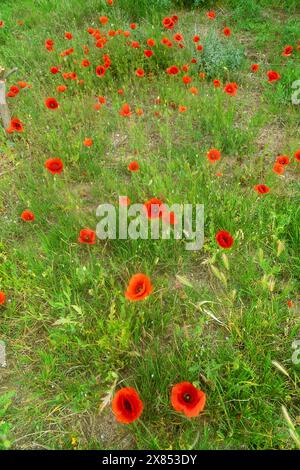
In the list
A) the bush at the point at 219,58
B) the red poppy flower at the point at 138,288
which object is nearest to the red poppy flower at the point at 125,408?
the red poppy flower at the point at 138,288

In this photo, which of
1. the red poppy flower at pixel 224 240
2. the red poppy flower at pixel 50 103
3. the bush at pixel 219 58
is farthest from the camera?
the bush at pixel 219 58

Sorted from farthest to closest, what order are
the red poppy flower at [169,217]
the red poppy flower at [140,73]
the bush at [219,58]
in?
the bush at [219,58] < the red poppy flower at [140,73] < the red poppy flower at [169,217]

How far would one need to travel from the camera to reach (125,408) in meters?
1.78

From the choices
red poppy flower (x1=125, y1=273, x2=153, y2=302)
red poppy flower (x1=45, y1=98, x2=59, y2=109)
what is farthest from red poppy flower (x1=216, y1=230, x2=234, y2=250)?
red poppy flower (x1=45, y1=98, x2=59, y2=109)

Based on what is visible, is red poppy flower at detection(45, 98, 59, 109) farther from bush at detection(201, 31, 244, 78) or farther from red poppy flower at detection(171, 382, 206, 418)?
red poppy flower at detection(171, 382, 206, 418)

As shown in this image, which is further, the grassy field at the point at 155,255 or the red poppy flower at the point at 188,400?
the grassy field at the point at 155,255

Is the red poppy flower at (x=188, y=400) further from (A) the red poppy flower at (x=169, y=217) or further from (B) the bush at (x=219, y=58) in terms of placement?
(B) the bush at (x=219, y=58)

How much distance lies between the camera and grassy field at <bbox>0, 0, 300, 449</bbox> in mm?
2203

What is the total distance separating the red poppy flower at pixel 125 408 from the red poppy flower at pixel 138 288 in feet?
1.43

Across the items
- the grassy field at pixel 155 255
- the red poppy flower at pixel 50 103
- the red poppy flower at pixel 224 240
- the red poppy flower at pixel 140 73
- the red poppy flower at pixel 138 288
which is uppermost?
the red poppy flower at pixel 140 73

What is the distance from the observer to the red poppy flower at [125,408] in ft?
5.66

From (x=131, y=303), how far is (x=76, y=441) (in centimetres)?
80

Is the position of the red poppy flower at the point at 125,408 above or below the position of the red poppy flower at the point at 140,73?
below
